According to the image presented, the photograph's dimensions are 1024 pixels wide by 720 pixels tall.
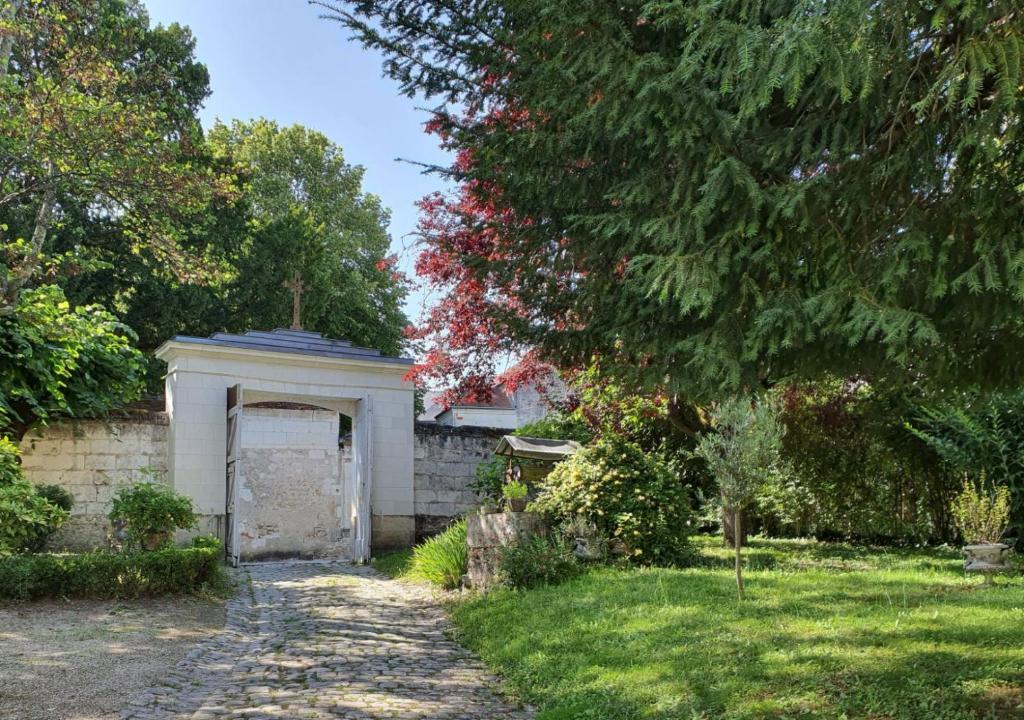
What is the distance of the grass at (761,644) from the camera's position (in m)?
3.86

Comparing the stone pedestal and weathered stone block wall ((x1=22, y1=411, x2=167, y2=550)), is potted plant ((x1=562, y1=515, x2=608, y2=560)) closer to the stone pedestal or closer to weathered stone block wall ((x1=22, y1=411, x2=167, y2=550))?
the stone pedestal

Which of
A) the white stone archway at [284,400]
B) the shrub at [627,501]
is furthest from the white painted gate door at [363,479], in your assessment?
the shrub at [627,501]

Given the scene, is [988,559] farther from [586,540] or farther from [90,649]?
[90,649]

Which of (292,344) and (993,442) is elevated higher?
(292,344)

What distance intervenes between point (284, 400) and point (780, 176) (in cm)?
969

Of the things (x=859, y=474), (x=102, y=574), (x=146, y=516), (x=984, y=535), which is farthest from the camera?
(x=859, y=474)

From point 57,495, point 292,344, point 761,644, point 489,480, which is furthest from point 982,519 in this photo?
point 57,495

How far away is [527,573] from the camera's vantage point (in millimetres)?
7312

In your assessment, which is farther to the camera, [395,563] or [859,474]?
[395,563]

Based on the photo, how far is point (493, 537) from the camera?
319 inches

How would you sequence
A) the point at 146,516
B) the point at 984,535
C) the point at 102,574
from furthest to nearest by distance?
the point at 146,516
the point at 102,574
the point at 984,535

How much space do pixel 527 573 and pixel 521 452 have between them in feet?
8.16

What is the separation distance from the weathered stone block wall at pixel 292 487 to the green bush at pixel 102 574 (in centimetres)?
689

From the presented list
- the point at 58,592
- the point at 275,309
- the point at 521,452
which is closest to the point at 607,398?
the point at 521,452
